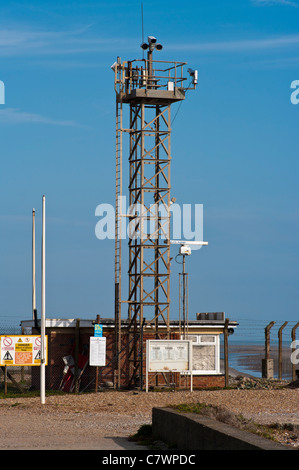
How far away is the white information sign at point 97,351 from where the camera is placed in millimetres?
26234

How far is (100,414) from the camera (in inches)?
740

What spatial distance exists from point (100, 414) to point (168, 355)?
263 inches

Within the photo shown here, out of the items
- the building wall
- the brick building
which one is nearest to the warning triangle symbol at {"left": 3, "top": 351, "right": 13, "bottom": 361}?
the brick building

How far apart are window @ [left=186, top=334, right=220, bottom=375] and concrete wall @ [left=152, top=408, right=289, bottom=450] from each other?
57.7 ft

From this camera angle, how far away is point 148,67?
29.8 m

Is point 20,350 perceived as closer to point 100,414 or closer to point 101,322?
point 101,322

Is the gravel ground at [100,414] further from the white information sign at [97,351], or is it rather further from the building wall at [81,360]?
the building wall at [81,360]

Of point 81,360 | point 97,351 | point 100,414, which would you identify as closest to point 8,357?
point 97,351

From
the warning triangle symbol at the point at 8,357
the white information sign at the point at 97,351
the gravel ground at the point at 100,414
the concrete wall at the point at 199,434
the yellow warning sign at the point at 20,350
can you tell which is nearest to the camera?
the concrete wall at the point at 199,434

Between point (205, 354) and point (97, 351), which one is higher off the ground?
point (97, 351)

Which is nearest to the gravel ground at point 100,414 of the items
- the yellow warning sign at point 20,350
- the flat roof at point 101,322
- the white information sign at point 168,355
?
the white information sign at point 168,355

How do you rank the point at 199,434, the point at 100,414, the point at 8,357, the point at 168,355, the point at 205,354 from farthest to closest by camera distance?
the point at 205,354, the point at 168,355, the point at 8,357, the point at 100,414, the point at 199,434

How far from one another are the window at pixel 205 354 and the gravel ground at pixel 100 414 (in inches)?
277

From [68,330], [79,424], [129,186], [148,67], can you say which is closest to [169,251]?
[129,186]
